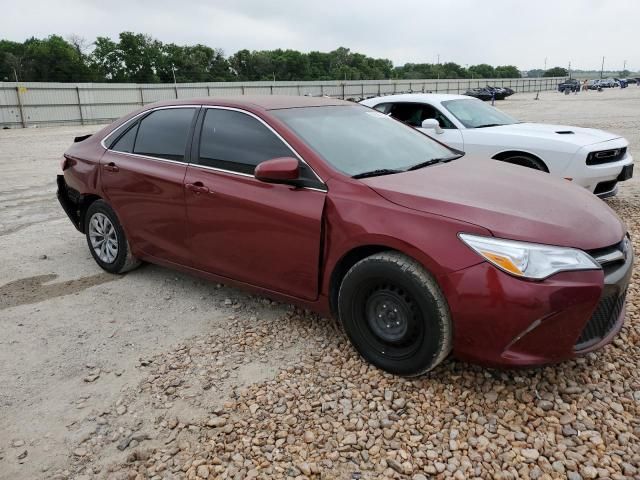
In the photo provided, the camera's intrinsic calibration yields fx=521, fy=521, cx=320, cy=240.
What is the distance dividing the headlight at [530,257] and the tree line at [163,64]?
51905 mm

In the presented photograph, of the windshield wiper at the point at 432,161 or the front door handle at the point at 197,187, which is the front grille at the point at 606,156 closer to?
the windshield wiper at the point at 432,161

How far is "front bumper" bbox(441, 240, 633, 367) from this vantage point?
2.51 m

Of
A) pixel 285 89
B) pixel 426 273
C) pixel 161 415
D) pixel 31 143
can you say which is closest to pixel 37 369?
pixel 161 415

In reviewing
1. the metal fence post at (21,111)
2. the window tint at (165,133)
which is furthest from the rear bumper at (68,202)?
the metal fence post at (21,111)

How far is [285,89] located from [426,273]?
43.2 meters

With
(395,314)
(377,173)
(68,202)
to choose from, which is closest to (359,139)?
(377,173)

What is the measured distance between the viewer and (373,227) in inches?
116

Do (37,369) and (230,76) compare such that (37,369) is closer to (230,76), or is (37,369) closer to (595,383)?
(595,383)

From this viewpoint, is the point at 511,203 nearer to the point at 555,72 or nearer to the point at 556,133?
the point at 556,133

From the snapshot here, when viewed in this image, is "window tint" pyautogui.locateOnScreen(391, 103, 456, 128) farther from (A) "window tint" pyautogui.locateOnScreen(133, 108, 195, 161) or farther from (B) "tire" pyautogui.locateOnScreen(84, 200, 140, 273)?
(B) "tire" pyautogui.locateOnScreen(84, 200, 140, 273)

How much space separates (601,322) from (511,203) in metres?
0.78

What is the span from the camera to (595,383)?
296 cm

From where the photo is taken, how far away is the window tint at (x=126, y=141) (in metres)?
4.54

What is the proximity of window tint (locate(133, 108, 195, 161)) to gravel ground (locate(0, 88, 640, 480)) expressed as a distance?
1.25 metres
